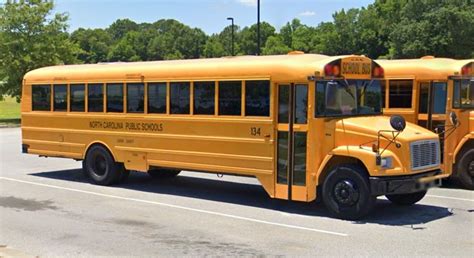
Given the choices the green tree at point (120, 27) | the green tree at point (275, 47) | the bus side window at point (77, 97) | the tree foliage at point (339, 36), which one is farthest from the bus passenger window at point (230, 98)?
the green tree at point (120, 27)

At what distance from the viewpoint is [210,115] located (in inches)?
405

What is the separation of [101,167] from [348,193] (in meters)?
5.73

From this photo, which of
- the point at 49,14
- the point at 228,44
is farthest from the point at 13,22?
the point at 228,44

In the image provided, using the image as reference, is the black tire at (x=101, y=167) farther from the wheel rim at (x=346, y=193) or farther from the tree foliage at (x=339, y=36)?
the tree foliage at (x=339, y=36)

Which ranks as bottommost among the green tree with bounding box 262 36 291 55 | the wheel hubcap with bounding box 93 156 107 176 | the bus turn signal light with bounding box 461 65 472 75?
the wheel hubcap with bounding box 93 156 107 176

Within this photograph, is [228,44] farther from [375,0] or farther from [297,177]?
[297,177]

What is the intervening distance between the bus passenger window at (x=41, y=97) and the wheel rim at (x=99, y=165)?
1752 mm

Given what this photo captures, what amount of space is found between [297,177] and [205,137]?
6.60ft

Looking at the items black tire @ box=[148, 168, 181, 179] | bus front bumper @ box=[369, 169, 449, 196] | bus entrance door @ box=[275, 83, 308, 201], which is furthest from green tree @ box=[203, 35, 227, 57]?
bus front bumper @ box=[369, 169, 449, 196]

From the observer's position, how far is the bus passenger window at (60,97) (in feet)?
42.0

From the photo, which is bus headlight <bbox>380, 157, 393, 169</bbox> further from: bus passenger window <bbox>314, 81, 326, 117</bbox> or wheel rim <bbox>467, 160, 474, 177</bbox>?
wheel rim <bbox>467, 160, 474, 177</bbox>

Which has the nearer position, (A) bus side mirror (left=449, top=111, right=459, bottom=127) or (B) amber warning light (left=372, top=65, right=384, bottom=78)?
(B) amber warning light (left=372, top=65, right=384, bottom=78)

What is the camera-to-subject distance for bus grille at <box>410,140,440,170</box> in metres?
8.49

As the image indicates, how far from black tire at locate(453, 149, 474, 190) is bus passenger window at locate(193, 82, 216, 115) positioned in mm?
5075
